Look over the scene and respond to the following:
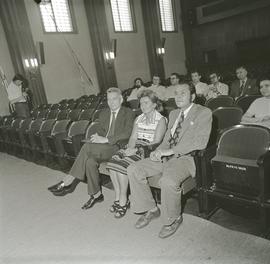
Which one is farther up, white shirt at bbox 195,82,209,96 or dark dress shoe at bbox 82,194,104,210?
white shirt at bbox 195,82,209,96

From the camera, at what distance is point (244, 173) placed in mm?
2230

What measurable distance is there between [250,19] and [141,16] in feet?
14.4

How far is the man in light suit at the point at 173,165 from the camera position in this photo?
2371 millimetres

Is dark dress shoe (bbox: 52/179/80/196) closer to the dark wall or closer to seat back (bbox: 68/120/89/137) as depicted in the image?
seat back (bbox: 68/120/89/137)

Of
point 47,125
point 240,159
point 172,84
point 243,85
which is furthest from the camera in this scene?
point 172,84

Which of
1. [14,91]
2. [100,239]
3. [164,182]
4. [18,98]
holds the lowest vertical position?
[100,239]

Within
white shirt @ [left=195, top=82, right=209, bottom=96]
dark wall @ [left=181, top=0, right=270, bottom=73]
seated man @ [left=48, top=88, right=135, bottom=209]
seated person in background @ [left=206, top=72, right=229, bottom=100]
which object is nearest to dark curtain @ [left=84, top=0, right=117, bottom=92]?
dark wall @ [left=181, top=0, right=270, bottom=73]

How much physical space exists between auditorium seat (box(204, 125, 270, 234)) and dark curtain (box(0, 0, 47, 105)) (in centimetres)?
754

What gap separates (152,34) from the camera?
40.7 feet

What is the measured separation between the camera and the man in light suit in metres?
2.37

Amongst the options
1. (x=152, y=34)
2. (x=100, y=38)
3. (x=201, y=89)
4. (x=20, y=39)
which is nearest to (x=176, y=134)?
(x=201, y=89)

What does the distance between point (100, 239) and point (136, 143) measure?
3.27 feet

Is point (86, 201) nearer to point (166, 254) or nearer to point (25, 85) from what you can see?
point (166, 254)

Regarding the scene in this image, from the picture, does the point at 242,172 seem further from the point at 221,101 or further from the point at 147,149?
the point at 221,101
